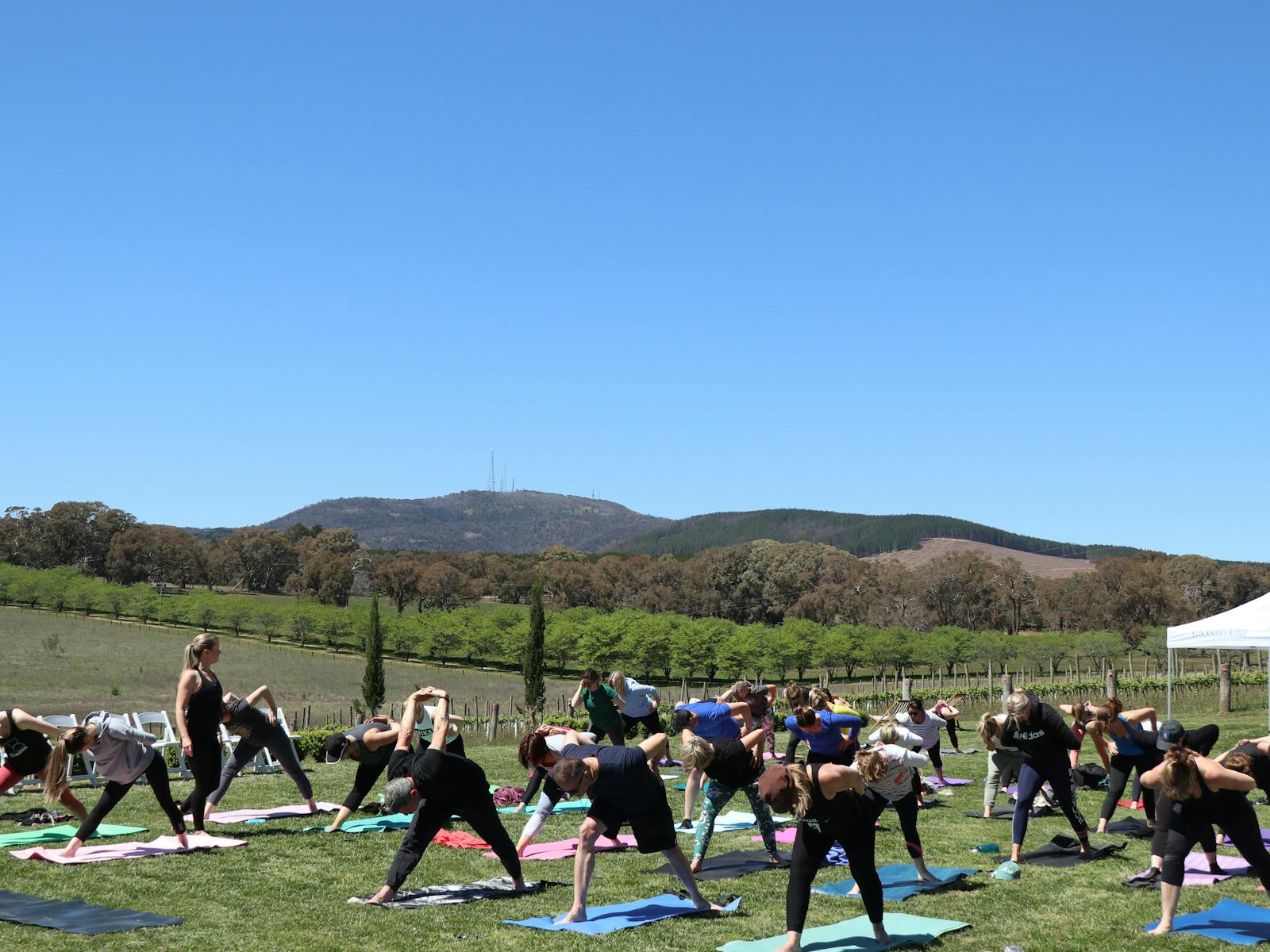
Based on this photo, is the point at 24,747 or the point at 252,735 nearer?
the point at 24,747

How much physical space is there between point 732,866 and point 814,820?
134 inches

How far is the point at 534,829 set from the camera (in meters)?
10.6

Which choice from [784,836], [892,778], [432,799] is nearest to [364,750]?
[432,799]

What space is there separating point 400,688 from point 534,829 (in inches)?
2484

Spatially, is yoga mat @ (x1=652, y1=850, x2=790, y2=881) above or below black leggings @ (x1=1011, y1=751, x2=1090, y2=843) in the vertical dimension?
below

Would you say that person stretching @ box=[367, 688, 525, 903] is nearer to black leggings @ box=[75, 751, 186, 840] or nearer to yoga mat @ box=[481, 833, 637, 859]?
yoga mat @ box=[481, 833, 637, 859]

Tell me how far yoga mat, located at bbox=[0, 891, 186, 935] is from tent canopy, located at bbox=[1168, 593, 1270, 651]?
17971 millimetres

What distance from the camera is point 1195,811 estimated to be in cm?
830

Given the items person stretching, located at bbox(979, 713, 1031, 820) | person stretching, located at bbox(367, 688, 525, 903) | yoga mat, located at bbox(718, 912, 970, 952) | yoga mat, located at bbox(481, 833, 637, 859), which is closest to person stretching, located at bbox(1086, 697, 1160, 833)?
person stretching, located at bbox(979, 713, 1031, 820)

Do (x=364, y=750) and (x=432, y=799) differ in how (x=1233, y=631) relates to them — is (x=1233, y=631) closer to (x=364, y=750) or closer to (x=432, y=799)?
(x=364, y=750)

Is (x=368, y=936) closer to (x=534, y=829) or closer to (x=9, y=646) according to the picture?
(x=534, y=829)

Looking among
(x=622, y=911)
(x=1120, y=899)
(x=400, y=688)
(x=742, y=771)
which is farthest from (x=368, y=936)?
(x=400, y=688)

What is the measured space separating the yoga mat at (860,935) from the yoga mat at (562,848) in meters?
3.46

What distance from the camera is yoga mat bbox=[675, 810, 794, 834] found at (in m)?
12.8
